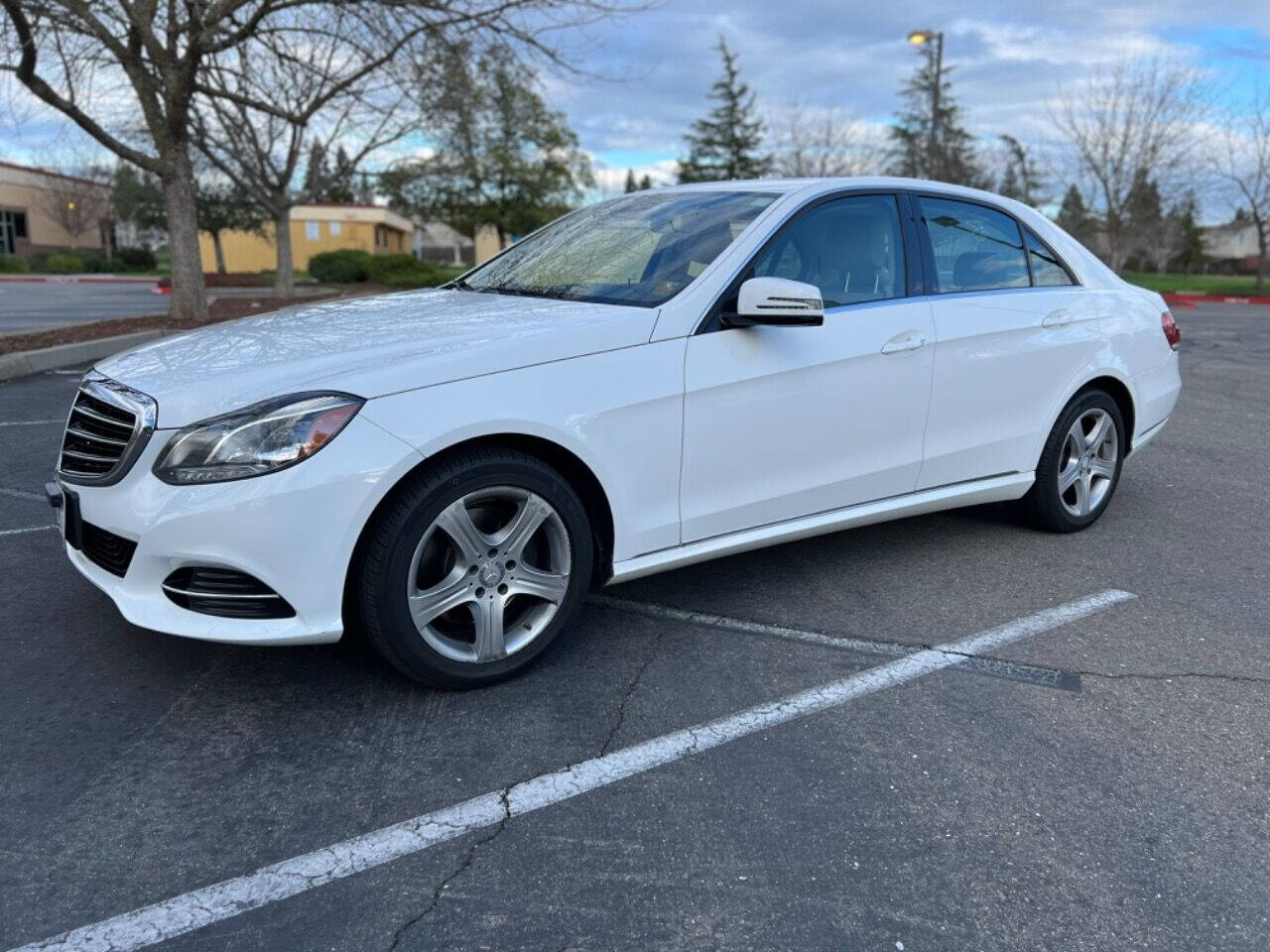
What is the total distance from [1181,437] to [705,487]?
5829mm

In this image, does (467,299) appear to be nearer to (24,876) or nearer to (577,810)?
(577,810)

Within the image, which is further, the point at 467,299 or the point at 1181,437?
the point at 1181,437

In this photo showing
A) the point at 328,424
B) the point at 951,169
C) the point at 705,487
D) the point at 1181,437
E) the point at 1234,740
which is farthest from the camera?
the point at 951,169

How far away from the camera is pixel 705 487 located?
3.66 meters

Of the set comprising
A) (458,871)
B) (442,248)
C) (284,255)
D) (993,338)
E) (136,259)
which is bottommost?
(442,248)

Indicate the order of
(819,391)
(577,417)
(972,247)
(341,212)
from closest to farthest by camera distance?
(577,417) → (819,391) → (972,247) → (341,212)

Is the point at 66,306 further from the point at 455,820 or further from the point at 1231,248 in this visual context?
the point at 1231,248

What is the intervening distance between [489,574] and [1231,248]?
10001 cm

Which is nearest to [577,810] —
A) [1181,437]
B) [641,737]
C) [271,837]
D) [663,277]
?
[641,737]

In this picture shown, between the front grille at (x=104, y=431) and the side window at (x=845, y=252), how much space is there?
213 cm

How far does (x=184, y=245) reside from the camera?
14.5 metres

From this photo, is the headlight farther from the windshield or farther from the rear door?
the rear door

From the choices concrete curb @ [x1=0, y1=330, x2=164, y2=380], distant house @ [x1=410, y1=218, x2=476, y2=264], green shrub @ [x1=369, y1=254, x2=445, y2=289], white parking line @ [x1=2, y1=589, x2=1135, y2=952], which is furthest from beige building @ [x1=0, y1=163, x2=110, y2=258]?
white parking line @ [x1=2, y1=589, x2=1135, y2=952]

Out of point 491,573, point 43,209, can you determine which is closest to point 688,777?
point 491,573
